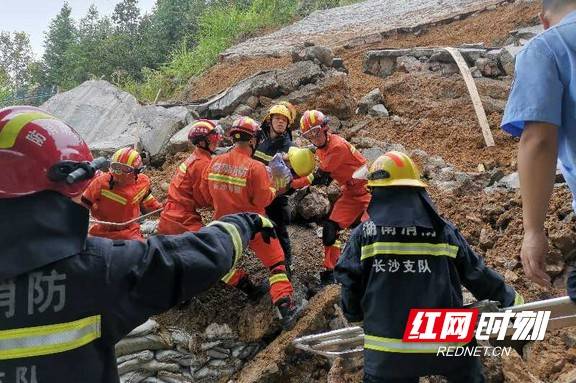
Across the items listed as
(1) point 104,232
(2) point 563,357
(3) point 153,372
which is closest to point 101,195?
(1) point 104,232

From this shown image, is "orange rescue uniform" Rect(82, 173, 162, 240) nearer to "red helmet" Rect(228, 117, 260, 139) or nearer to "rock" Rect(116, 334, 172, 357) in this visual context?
"rock" Rect(116, 334, 172, 357)

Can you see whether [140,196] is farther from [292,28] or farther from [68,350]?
[292,28]

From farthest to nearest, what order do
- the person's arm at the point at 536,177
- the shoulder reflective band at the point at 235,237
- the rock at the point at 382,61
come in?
1. the rock at the point at 382,61
2. the shoulder reflective band at the point at 235,237
3. the person's arm at the point at 536,177

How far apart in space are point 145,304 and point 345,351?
214 cm

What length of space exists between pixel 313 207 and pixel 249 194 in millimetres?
1559

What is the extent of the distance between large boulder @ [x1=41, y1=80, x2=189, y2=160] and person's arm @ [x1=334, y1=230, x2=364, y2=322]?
6.08 meters

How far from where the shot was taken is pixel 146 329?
471cm

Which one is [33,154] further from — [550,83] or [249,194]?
[249,194]

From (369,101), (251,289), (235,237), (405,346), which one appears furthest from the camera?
(369,101)

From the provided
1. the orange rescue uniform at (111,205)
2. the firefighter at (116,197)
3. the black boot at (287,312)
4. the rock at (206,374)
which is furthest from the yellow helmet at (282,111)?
the rock at (206,374)

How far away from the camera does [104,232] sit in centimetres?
512

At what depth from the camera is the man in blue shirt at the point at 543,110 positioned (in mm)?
1824

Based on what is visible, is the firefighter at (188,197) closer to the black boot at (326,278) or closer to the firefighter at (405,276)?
the black boot at (326,278)

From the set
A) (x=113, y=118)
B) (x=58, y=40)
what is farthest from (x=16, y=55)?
(x=113, y=118)
